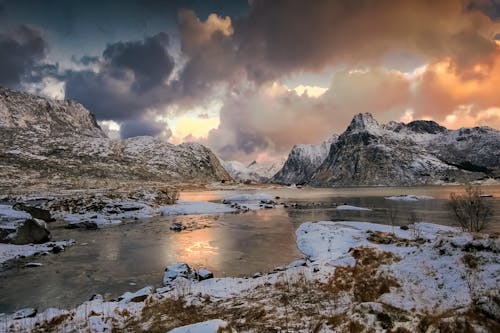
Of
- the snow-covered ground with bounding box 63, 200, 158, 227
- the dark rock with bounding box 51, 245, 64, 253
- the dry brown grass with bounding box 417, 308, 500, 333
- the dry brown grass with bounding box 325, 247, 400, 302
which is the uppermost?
the dry brown grass with bounding box 417, 308, 500, 333

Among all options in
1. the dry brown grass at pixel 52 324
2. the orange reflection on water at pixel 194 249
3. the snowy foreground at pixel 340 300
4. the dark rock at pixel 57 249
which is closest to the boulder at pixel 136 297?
the snowy foreground at pixel 340 300

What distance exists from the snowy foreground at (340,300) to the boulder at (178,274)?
6.90ft

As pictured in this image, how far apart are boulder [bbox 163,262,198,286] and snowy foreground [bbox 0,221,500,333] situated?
210 centimetres

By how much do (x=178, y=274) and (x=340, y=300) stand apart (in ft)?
43.1

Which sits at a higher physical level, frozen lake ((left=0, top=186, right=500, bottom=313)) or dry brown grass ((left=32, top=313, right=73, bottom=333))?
dry brown grass ((left=32, top=313, right=73, bottom=333))

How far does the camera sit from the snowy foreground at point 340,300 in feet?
26.9

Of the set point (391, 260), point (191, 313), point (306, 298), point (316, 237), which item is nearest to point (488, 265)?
point (391, 260)

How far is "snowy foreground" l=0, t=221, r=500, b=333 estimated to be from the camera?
820 cm

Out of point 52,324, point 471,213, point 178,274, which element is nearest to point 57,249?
point 178,274

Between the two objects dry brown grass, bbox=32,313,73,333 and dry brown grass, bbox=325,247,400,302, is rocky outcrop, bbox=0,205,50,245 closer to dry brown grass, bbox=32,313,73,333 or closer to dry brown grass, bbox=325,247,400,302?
dry brown grass, bbox=32,313,73,333

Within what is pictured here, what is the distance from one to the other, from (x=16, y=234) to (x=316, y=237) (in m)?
33.4

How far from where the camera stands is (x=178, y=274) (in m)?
23.1

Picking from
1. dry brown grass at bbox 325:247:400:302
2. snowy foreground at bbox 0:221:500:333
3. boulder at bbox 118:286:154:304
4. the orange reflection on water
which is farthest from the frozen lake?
dry brown grass at bbox 325:247:400:302

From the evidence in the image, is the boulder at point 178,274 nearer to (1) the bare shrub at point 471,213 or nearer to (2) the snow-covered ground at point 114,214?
(1) the bare shrub at point 471,213
